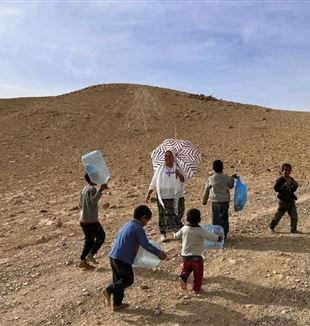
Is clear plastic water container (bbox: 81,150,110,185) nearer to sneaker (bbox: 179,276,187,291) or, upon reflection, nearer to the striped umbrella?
the striped umbrella

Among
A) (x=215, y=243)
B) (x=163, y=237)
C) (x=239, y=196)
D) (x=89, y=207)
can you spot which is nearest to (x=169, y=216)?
(x=163, y=237)

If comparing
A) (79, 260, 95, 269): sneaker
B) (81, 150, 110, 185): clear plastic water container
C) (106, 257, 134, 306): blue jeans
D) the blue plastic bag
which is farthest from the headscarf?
(106, 257, 134, 306): blue jeans

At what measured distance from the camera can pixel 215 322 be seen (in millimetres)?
5434

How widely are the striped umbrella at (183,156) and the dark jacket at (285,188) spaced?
4.43ft

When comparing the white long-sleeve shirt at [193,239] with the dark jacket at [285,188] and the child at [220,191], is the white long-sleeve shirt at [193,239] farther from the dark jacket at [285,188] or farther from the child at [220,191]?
the dark jacket at [285,188]

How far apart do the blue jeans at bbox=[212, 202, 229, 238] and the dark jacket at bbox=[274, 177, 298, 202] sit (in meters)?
0.92

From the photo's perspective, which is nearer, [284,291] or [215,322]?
[215,322]

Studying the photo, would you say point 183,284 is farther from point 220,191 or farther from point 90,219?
point 220,191

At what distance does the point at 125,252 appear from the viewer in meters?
5.79

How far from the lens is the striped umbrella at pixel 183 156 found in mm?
8375

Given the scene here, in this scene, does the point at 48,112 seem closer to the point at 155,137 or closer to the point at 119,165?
the point at 155,137

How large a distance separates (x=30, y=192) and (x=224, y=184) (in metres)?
8.77

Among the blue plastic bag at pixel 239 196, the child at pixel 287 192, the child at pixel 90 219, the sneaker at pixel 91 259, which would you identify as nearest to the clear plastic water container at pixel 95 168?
the child at pixel 90 219

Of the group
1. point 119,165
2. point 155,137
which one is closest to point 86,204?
point 119,165
